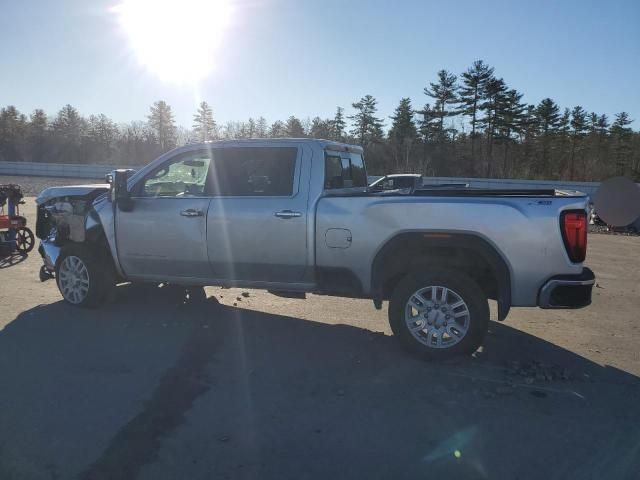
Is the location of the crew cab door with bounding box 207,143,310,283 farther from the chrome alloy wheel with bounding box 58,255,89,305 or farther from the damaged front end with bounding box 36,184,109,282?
the damaged front end with bounding box 36,184,109,282

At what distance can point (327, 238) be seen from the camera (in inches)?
201

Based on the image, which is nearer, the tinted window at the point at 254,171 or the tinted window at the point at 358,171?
the tinted window at the point at 254,171

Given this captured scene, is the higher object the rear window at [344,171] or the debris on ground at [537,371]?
the rear window at [344,171]

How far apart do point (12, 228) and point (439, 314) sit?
27.2 feet

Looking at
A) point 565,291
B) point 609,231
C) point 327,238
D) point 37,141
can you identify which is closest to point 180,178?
point 327,238

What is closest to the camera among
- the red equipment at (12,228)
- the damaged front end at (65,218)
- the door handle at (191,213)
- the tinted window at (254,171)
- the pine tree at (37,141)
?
the tinted window at (254,171)

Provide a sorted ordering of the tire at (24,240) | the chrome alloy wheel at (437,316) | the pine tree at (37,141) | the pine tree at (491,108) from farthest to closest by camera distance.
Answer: the pine tree at (37,141), the pine tree at (491,108), the tire at (24,240), the chrome alloy wheel at (437,316)

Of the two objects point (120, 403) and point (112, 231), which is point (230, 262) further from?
point (120, 403)

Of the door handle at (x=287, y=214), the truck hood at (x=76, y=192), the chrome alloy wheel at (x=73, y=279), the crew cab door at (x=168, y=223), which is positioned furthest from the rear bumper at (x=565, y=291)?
the truck hood at (x=76, y=192)

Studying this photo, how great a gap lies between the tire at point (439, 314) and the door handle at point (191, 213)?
2.22 meters

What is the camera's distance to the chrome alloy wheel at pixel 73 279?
6238 millimetres

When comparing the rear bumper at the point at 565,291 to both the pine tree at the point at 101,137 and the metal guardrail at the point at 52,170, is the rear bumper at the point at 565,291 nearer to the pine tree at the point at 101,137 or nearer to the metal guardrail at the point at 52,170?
the metal guardrail at the point at 52,170

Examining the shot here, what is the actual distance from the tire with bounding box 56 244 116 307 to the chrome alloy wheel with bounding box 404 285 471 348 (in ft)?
11.8

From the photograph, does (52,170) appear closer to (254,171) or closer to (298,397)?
(254,171)
